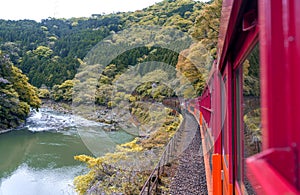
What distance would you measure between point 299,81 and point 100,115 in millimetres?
26783

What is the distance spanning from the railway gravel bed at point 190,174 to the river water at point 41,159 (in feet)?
11.0

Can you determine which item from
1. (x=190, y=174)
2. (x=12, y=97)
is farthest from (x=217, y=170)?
(x=12, y=97)

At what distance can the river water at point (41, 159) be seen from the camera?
8914mm

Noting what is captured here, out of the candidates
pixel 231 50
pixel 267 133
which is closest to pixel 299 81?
pixel 267 133

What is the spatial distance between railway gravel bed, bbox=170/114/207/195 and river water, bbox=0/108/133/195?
3338 millimetres

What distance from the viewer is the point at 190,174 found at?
5715 millimetres

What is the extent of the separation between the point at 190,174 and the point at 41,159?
8.50m

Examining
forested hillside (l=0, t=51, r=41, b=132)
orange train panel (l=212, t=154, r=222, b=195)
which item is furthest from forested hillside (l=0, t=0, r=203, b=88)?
orange train panel (l=212, t=154, r=222, b=195)

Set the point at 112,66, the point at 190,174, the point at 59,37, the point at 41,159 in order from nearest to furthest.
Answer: the point at 190,174 < the point at 41,159 < the point at 112,66 < the point at 59,37

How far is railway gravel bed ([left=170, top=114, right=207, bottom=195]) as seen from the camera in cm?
495

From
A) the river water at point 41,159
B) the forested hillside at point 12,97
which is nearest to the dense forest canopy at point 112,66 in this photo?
the forested hillside at point 12,97

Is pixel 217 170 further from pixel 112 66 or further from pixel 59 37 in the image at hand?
pixel 59 37

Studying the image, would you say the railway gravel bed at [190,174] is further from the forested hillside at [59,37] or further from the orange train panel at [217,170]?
the forested hillside at [59,37]

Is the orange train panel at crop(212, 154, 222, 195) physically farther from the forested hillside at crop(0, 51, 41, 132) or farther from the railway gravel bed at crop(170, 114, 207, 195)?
the forested hillside at crop(0, 51, 41, 132)
